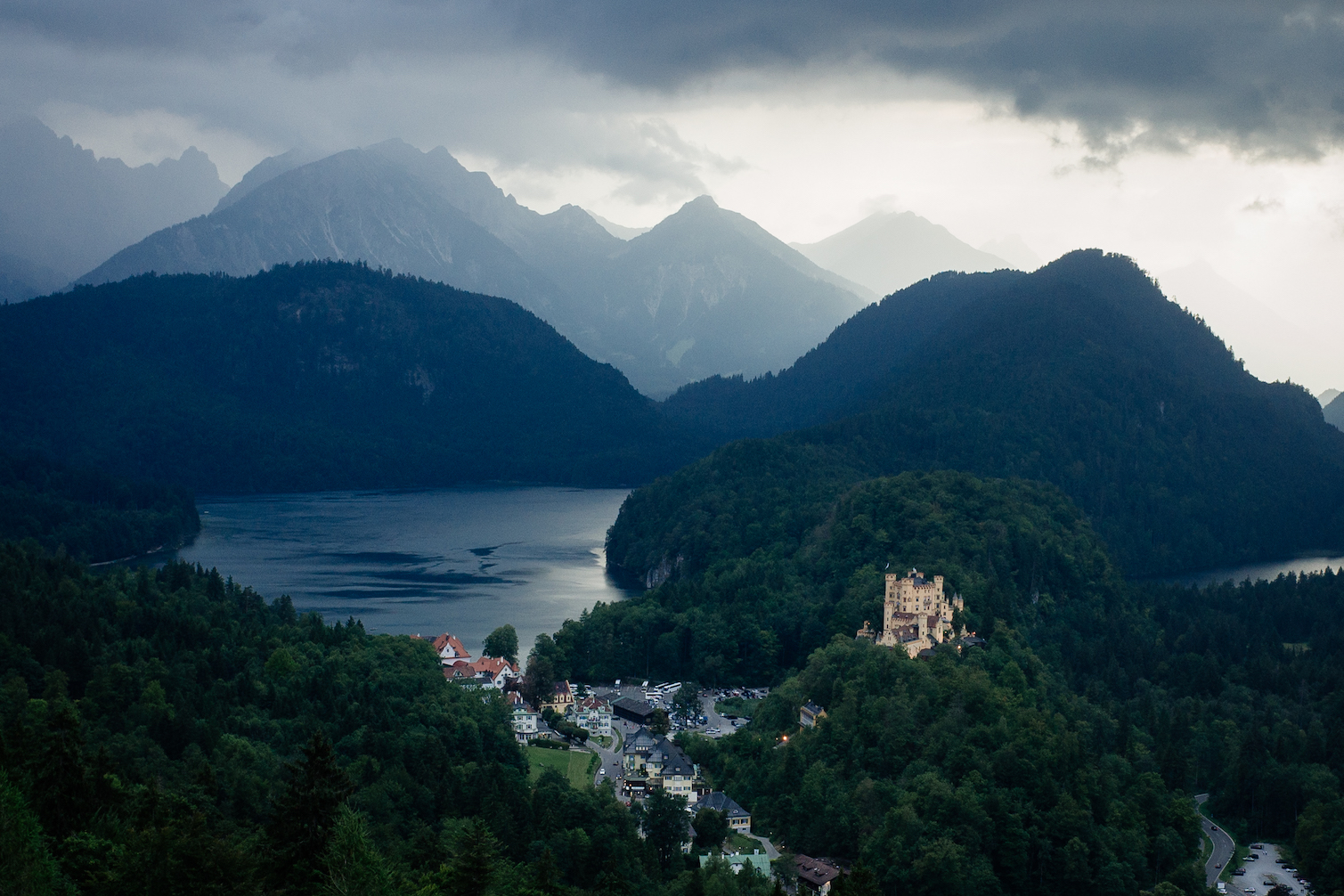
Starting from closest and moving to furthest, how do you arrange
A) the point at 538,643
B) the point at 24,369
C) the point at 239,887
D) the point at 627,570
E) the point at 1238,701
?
the point at 239,887 < the point at 1238,701 < the point at 538,643 < the point at 627,570 < the point at 24,369

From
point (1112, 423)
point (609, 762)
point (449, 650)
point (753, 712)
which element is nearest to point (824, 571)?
point (753, 712)

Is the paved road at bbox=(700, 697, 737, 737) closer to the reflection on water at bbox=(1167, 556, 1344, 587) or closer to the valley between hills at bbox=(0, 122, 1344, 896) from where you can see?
the valley between hills at bbox=(0, 122, 1344, 896)

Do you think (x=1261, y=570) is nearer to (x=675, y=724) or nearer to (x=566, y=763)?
(x=675, y=724)

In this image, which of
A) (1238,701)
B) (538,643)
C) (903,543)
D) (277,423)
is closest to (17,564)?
(538,643)

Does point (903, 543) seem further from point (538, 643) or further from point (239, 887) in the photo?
point (239, 887)

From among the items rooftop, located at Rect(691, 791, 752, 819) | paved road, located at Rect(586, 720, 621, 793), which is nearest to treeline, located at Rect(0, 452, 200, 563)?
paved road, located at Rect(586, 720, 621, 793)
